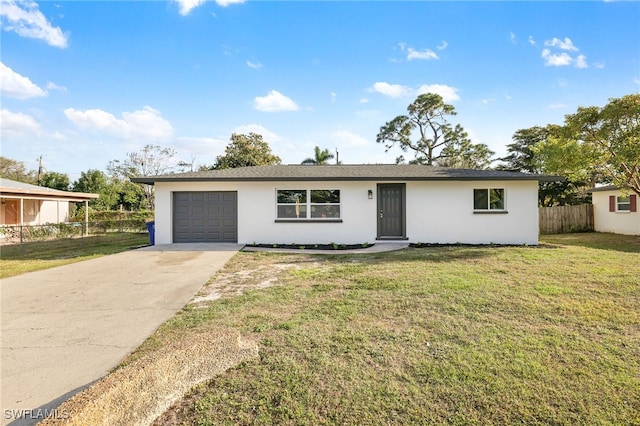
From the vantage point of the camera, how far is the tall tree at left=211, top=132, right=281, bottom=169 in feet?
95.6

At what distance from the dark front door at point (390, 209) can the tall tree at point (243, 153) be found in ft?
65.4

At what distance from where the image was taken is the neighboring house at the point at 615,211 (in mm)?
14578

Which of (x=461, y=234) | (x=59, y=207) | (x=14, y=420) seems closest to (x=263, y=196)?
(x=461, y=234)

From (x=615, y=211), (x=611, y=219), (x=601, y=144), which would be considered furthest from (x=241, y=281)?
(x=611, y=219)

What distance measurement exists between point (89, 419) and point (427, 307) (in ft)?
12.9

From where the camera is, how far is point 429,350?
315cm

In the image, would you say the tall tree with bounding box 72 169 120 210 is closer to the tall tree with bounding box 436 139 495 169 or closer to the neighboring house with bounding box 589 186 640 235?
the tall tree with bounding box 436 139 495 169

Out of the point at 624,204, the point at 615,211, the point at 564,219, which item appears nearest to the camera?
the point at 624,204

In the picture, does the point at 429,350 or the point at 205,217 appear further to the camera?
the point at 205,217

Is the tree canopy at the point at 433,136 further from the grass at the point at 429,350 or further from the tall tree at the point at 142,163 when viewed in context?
the tall tree at the point at 142,163

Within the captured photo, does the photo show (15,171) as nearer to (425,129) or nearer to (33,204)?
(33,204)

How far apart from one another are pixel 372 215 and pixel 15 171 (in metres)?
43.1

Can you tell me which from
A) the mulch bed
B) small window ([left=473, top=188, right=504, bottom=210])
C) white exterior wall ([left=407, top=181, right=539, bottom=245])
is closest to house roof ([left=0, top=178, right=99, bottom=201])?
the mulch bed

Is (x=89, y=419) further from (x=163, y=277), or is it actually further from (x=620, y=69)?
(x=620, y=69)
